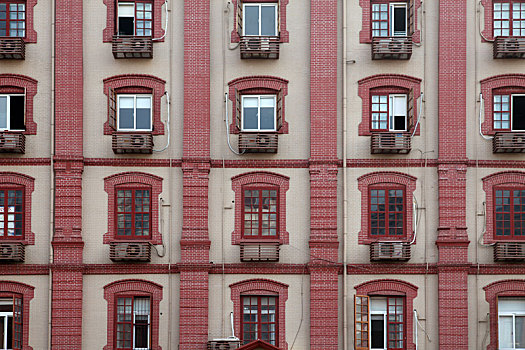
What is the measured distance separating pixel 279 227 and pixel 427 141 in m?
6.92

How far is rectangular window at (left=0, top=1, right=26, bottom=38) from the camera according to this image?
109ft

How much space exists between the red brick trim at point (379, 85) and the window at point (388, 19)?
6.22 feet

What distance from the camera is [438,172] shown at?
3244 cm

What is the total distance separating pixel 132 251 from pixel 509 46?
17.0 m

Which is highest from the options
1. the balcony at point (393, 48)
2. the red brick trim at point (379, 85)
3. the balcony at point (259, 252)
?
the balcony at point (393, 48)

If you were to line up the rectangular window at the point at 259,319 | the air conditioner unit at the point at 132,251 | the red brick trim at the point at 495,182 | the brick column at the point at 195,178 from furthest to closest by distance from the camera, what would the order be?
the red brick trim at the point at 495,182 → the rectangular window at the point at 259,319 → the brick column at the point at 195,178 → the air conditioner unit at the point at 132,251

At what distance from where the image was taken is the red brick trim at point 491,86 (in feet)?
108

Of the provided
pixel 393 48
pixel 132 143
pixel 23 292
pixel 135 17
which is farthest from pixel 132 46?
pixel 23 292

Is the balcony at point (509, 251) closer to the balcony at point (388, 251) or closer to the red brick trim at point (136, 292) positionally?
the balcony at point (388, 251)

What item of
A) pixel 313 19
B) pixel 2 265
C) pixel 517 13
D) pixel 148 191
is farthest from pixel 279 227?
pixel 517 13

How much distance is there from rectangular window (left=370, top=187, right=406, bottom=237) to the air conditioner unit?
29.6ft

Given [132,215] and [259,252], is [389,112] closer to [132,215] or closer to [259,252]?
[259,252]

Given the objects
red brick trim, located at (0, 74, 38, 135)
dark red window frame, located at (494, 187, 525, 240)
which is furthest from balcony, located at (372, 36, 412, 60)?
red brick trim, located at (0, 74, 38, 135)

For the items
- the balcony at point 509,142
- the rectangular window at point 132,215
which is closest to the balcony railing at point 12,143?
the rectangular window at point 132,215
